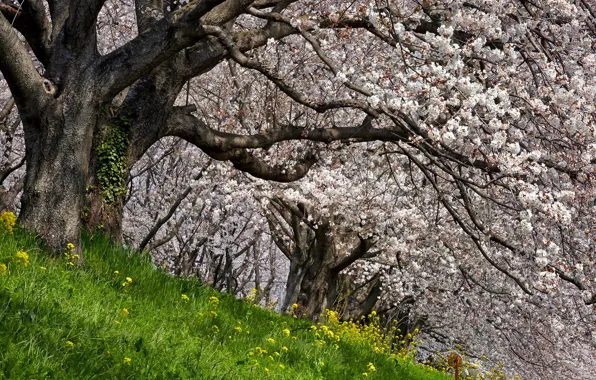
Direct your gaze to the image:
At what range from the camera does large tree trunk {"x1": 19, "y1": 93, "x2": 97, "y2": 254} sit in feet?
20.9

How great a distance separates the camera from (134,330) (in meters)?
4.79

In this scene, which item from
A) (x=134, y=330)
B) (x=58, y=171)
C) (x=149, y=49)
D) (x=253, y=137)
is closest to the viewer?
(x=134, y=330)

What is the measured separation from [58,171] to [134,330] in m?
2.31

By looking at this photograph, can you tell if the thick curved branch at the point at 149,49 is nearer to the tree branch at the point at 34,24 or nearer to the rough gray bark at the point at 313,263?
the tree branch at the point at 34,24

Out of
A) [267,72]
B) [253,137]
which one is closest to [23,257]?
[267,72]

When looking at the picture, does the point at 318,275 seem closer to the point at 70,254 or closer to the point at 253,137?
the point at 253,137

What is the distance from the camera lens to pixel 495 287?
1755 cm

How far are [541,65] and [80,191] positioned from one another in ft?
16.2

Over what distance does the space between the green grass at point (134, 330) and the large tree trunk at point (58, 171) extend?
0.30 meters


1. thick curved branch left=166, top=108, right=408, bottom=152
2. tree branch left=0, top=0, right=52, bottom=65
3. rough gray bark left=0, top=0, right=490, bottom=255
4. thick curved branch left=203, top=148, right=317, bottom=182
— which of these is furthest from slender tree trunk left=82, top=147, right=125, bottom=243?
thick curved branch left=203, top=148, right=317, bottom=182

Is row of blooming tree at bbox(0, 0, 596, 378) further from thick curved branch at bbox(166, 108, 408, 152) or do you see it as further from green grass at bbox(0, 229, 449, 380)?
green grass at bbox(0, 229, 449, 380)

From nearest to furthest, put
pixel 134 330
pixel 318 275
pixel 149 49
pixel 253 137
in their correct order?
pixel 134 330
pixel 149 49
pixel 253 137
pixel 318 275

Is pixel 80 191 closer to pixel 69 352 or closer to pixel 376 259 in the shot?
pixel 69 352

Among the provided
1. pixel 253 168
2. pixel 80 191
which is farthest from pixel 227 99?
pixel 80 191
